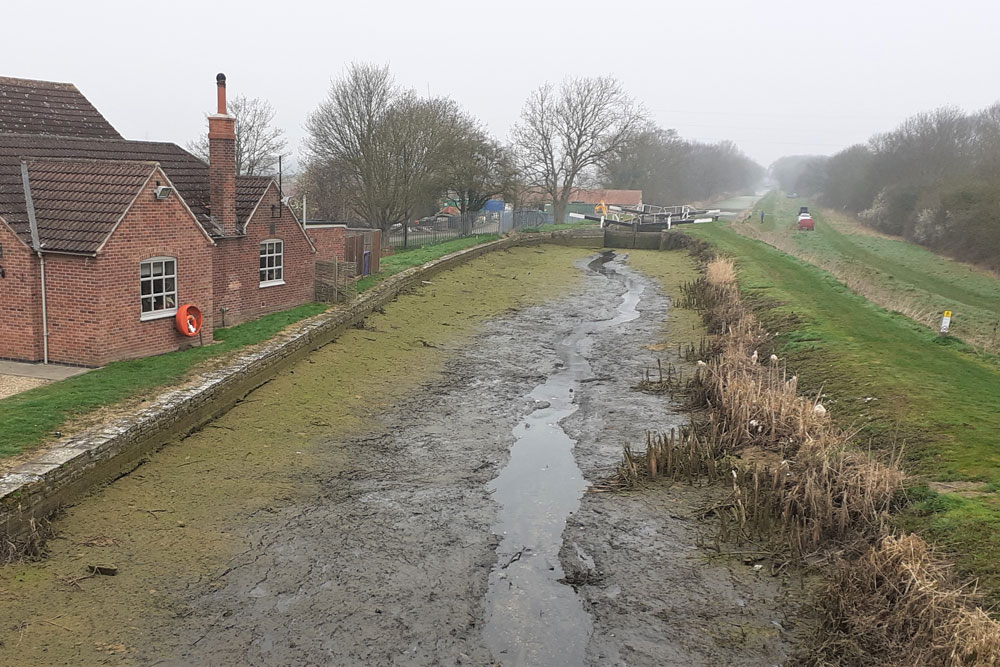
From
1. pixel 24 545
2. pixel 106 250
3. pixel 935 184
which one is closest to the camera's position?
pixel 24 545

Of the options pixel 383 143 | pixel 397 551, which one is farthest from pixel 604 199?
pixel 397 551

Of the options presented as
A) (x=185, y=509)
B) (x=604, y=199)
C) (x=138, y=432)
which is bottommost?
(x=185, y=509)

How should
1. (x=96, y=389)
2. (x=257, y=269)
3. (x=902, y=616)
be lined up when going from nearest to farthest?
(x=902, y=616), (x=96, y=389), (x=257, y=269)

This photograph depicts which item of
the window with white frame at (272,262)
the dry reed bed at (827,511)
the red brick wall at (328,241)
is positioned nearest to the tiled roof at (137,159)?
the window with white frame at (272,262)

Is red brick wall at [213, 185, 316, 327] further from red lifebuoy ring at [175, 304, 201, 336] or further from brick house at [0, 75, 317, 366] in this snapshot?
red lifebuoy ring at [175, 304, 201, 336]

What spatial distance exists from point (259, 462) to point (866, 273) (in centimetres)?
3163

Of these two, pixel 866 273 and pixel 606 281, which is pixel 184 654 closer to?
pixel 606 281

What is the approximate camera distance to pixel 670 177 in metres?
90.4

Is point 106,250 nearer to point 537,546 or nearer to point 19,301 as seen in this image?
point 19,301

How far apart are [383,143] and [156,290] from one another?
26.3 metres

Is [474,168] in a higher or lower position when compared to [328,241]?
higher

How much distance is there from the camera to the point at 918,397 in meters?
12.7

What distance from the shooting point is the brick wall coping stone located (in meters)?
9.05

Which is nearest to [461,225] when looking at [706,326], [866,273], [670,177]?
[866,273]
